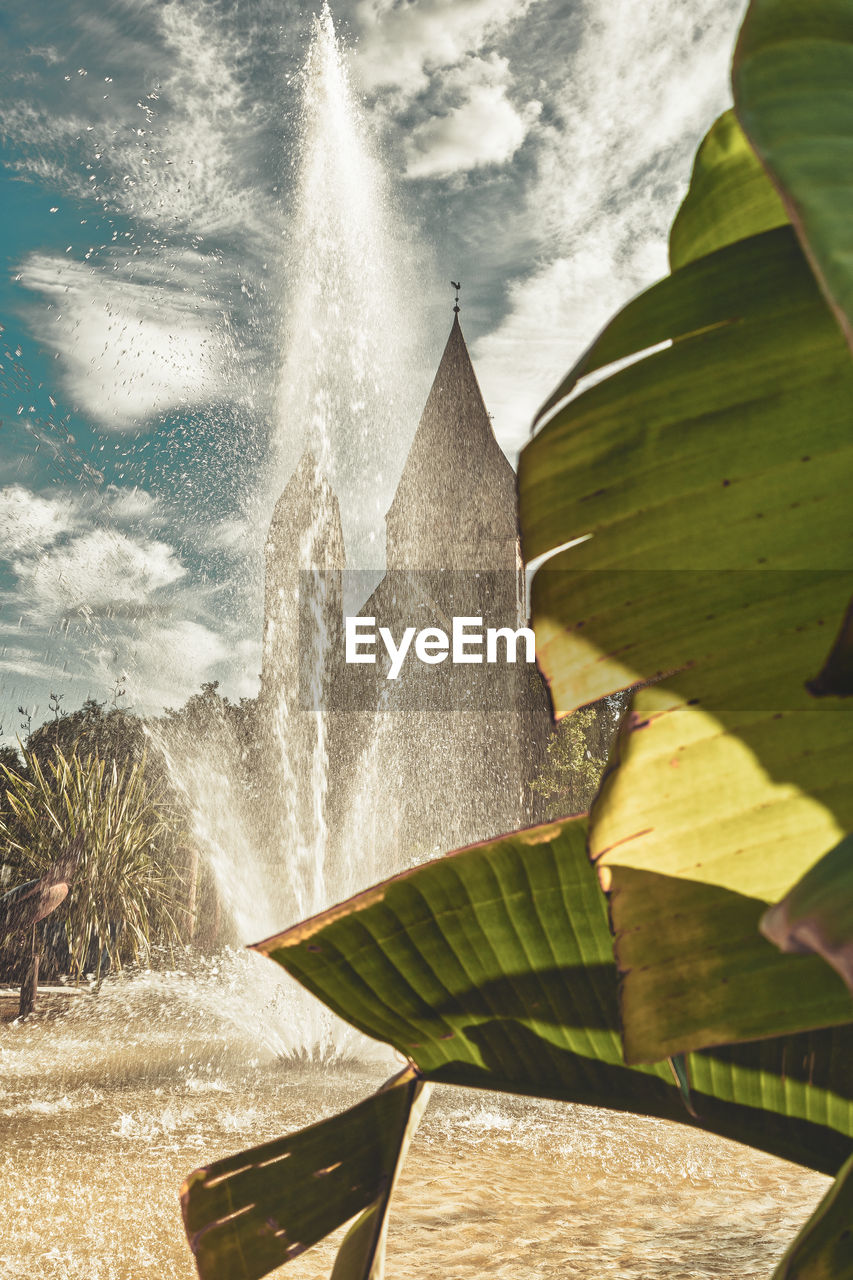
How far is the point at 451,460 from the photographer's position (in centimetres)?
2441

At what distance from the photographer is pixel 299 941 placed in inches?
19.6

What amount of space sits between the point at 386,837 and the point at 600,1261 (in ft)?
34.3

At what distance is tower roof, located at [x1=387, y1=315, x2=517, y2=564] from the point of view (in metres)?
23.4

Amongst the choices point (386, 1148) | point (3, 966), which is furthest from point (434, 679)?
point (386, 1148)

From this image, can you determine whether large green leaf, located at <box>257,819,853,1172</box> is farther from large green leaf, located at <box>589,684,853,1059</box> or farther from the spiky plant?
the spiky plant

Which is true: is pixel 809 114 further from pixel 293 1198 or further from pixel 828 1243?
pixel 293 1198

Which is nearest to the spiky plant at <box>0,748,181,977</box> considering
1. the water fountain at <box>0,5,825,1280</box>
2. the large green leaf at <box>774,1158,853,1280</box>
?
the water fountain at <box>0,5,825,1280</box>

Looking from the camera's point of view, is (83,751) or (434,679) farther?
(434,679)

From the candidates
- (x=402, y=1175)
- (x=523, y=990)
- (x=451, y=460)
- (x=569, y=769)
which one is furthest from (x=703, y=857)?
(x=451, y=460)

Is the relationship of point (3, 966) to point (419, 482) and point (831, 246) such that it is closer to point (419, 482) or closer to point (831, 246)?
point (831, 246)

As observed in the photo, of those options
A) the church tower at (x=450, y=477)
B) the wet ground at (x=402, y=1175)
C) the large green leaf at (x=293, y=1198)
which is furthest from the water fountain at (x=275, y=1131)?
the church tower at (x=450, y=477)

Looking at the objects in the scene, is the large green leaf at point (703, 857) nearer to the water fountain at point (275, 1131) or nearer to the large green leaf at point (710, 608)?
the large green leaf at point (710, 608)

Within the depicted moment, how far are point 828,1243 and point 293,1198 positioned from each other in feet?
1.02

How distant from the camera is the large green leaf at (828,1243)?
0.30 metres
